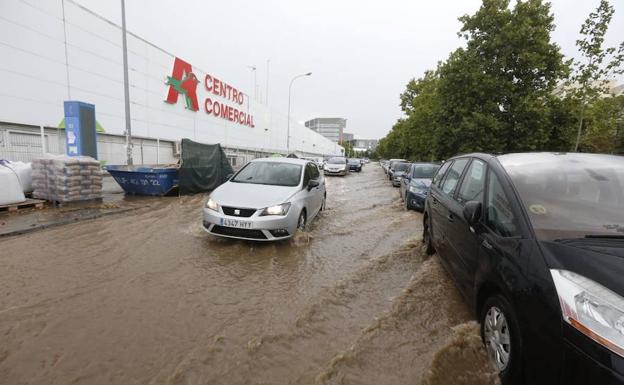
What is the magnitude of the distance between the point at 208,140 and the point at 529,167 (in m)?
25.2

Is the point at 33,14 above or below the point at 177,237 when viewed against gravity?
above

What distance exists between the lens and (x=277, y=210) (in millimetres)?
5219

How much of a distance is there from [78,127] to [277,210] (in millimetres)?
10616

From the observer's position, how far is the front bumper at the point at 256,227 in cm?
505

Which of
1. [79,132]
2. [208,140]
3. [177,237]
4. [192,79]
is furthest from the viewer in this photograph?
[208,140]

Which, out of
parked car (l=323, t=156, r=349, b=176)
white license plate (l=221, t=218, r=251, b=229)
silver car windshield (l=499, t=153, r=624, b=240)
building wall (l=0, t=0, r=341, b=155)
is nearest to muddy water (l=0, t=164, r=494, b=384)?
white license plate (l=221, t=218, r=251, b=229)

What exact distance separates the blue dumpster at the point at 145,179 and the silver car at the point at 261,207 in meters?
5.33

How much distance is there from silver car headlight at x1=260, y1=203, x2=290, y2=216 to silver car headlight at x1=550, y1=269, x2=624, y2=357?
13.0ft

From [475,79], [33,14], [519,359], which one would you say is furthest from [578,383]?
[33,14]

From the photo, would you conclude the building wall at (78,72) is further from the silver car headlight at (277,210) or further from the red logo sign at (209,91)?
the silver car headlight at (277,210)

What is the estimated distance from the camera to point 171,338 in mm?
2816

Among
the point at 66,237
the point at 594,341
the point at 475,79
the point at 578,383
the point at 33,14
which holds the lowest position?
the point at 66,237

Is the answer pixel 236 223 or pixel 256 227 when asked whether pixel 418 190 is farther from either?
pixel 236 223

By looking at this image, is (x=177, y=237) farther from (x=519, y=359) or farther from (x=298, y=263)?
(x=519, y=359)
